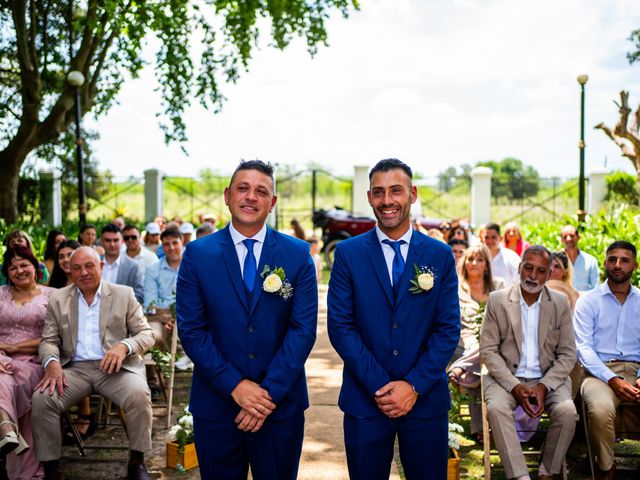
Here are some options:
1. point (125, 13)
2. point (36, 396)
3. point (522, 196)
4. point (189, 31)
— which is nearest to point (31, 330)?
point (36, 396)

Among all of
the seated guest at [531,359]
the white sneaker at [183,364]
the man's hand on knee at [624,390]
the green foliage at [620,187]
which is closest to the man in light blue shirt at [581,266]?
the man's hand on knee at [624,390]

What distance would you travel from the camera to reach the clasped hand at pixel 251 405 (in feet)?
10.5

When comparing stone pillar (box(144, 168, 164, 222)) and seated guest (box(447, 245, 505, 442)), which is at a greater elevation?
stone pillar (box(144, 168, 164, 222))

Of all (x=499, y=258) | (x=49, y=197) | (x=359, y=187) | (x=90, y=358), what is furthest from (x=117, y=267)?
(x=359, y=187)

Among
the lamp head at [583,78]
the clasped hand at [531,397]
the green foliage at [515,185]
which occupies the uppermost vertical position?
the lamp head at [583,78]

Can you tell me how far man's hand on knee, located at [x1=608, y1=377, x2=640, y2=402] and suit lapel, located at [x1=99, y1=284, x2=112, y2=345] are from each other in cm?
397

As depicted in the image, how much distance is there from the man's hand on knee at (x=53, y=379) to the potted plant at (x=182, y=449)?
95cm

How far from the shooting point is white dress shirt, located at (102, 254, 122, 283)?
7852mm

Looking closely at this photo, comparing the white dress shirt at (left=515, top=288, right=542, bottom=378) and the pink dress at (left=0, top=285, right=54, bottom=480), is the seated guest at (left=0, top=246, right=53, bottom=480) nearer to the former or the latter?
the pink dress at (left=0, top=285, right=54, bottom=480)

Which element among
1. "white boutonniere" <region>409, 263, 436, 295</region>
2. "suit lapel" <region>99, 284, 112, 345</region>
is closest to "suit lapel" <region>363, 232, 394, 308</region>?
"white boutonniere" <region>409, 263, 436, 295</region>

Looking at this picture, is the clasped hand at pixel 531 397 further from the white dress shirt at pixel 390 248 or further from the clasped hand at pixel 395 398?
the white dress shirt at pixel 390 248

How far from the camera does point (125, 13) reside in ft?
41.5

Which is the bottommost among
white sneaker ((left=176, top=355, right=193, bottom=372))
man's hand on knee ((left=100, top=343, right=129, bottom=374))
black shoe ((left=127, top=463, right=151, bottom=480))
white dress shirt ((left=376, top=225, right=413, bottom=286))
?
black shoe ((left=127, top=463, right=151, bottom=480))

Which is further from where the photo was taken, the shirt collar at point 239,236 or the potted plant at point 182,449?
the potted plant at point 182,449
